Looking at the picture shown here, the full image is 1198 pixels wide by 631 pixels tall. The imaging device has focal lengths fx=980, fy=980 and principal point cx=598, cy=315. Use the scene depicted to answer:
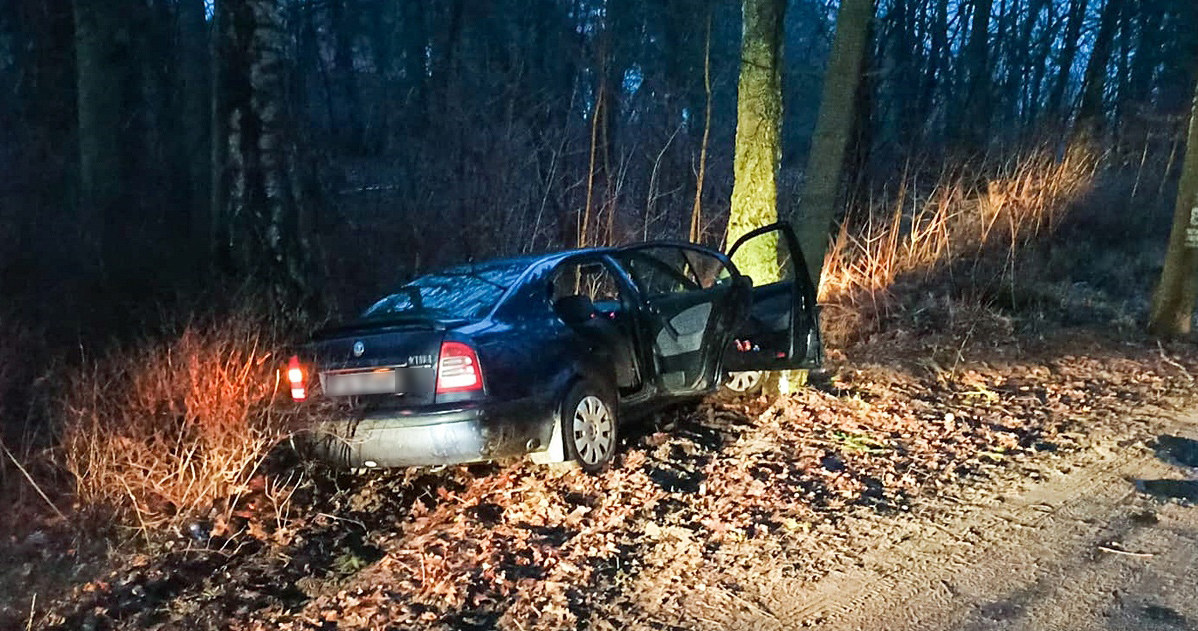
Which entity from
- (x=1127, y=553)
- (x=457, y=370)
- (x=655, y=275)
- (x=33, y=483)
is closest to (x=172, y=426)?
(x=33, y=483)

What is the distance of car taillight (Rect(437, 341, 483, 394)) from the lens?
541cm

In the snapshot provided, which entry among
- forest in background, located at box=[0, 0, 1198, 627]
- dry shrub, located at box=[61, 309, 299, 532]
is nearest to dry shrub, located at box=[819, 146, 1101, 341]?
forest in background, located at box=[0, 0, 1198, 627]

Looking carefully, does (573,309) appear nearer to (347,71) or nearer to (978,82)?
(978,82)

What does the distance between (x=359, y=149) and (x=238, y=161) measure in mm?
9378

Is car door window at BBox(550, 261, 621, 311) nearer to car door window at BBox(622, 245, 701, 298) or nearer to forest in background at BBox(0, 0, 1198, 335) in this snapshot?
A: car door window at BBox(622, 245, 701, 298)

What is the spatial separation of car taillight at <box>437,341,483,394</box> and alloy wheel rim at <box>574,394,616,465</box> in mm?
788

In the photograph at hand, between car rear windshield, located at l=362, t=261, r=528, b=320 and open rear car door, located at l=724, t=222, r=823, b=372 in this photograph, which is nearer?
car rear windshield, located at l=362, t=261, r=528, b=320

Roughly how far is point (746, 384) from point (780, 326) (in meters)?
0.67

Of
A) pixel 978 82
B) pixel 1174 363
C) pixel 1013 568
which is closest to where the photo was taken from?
pixel 1013 568

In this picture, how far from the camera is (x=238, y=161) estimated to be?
318 inches

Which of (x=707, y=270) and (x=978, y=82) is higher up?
(x=978, y=82)

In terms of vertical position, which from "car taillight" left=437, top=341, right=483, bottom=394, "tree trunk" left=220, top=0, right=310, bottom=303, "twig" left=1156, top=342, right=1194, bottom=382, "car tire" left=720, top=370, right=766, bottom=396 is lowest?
"twig" left=1156, top=342, right=1194, bottom=382

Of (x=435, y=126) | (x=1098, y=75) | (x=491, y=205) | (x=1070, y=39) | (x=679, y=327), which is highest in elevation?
(x=1070, y=39)

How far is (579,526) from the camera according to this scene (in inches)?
212
